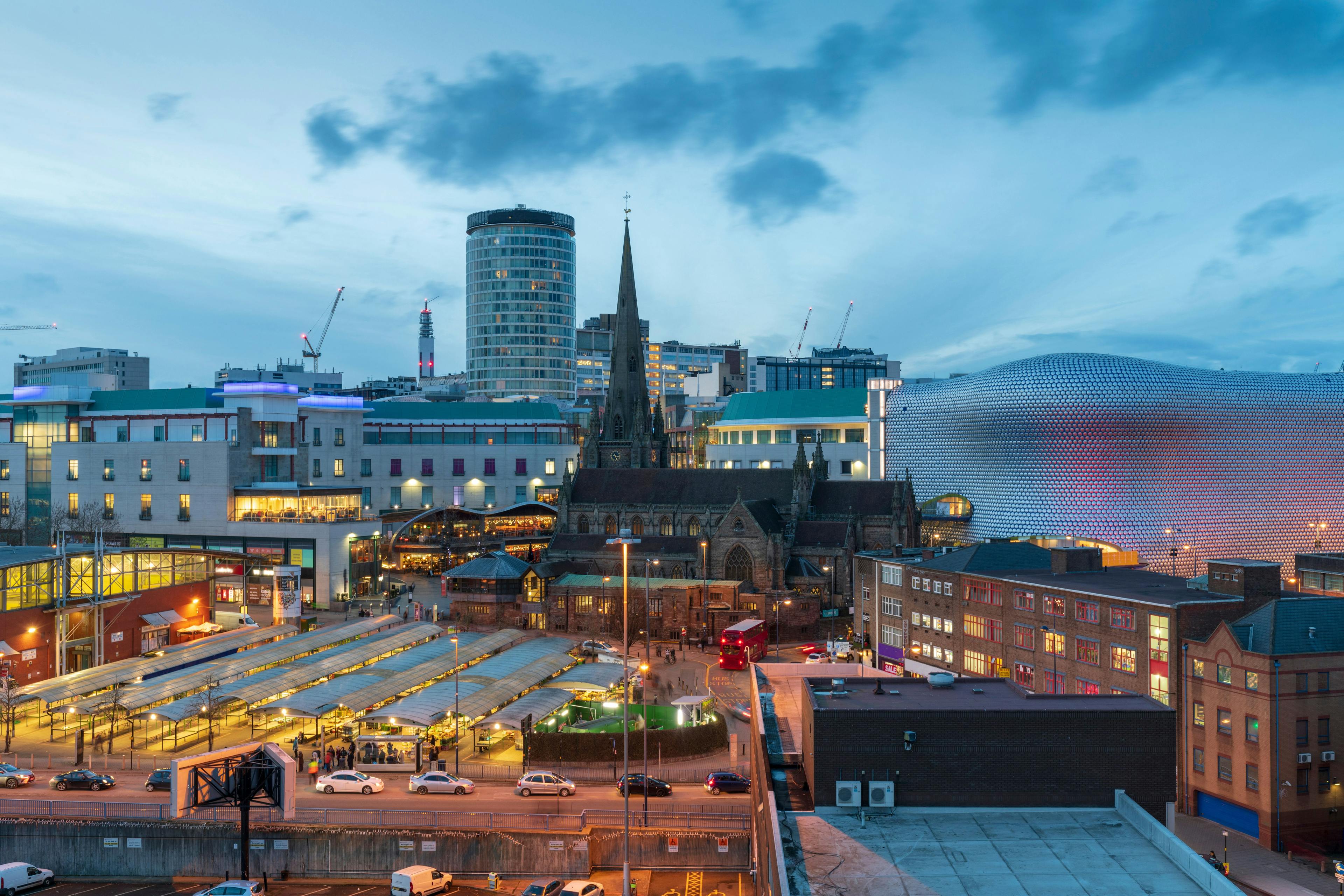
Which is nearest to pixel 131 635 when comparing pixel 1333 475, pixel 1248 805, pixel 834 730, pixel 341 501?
pixel 341 501

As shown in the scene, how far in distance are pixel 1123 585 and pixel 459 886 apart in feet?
145

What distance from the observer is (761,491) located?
11206cm

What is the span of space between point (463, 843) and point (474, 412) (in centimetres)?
11377

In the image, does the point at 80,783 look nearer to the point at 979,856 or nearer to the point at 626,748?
the point at 626,748

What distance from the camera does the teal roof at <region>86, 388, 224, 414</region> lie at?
391 feet

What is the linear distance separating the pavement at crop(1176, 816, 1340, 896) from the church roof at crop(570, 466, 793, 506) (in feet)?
204

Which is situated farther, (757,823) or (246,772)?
(757,823)

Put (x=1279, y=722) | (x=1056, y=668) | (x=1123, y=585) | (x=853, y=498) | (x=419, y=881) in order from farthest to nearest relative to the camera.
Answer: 1. (x=853, y=498)
2. (x=1123, y=585)
3. (x=1056, y=668)
4. (x=1279, y=722)
5. (x=419, y=881)

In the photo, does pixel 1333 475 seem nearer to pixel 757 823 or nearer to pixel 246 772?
pixel 757 823

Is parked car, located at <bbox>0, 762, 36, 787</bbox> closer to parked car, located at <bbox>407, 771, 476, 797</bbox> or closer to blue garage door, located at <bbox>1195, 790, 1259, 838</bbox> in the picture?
parked car, located at <bbox>407, 771, 476, 797</bbox>

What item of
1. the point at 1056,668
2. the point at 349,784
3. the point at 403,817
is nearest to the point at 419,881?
the point at 403,817

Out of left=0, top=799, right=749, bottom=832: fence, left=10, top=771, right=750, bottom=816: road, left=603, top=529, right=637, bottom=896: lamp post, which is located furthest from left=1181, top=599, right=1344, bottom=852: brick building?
left=603, top=529, right=637, bottom=896: lamp post

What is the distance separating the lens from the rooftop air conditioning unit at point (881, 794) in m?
30.4

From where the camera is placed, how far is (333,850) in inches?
1740
